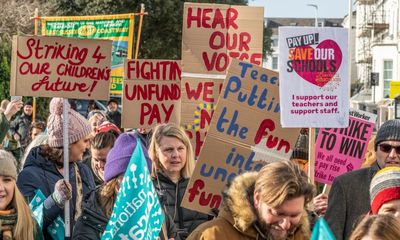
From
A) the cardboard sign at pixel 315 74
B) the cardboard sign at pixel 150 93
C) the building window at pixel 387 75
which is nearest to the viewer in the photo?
the cardboard sign at pixel 315 74

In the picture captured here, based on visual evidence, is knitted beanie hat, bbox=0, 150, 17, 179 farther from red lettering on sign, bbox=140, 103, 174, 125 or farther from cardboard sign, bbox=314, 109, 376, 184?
red lettering on sign, bbox=140, 103, 174, 125

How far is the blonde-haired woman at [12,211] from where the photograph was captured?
5.81 metres

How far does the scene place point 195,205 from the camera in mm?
6914

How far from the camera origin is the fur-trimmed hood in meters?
4.82

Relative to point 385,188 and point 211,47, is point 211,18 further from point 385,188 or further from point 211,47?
point 385,188

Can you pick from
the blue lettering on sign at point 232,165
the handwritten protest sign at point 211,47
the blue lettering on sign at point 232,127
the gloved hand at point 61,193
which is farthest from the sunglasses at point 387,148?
the handwritten protest sign at point 211,47

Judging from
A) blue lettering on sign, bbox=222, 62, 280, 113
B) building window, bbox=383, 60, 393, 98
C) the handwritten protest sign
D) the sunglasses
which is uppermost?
building window, bbox=383, 60, 393, 98

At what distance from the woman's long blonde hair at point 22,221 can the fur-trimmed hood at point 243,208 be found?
1.37 meters

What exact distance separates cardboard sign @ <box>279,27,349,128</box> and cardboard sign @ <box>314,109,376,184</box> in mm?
Result: 1248

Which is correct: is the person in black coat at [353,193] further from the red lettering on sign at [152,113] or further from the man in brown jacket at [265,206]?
the red lettering on sign at [152,113]

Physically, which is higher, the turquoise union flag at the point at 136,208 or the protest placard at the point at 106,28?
the protest placard at the point at 106,28

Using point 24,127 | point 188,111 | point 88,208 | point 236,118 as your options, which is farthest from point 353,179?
point 24,127

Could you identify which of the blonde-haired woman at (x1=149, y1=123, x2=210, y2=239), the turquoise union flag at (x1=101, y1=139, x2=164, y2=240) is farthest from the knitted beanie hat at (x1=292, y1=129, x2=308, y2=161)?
the turquoise union flag at (x1=101, y1=139, x2=164, y2=240)

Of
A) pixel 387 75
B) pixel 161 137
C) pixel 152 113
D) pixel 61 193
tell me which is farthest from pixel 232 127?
pixel 387 75
